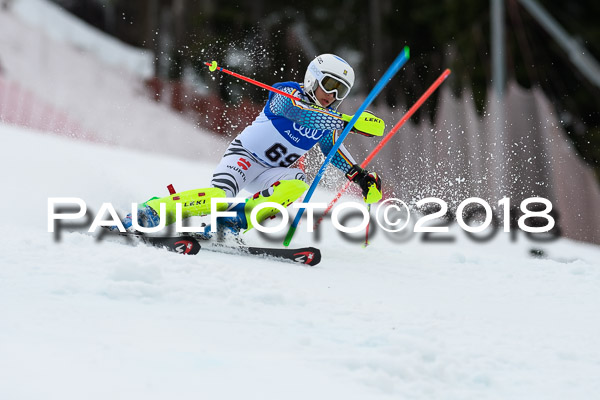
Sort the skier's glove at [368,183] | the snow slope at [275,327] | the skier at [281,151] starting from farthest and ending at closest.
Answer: the skier's glove at [368,183]
the skier at [281,151]
the snow slope at [275,327]

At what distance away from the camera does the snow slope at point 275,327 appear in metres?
2.78

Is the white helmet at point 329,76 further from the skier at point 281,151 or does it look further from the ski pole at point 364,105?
the ski pole at point 364,105

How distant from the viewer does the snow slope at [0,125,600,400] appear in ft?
9.13

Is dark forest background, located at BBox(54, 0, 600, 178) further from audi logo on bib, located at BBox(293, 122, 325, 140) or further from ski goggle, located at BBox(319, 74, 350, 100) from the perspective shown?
ski goggle, located at BBox(319, 74, 350, 100)

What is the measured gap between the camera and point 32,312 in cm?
316

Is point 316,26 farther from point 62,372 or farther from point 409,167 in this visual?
point 62,372

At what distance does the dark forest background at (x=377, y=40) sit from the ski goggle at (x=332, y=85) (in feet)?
30.0

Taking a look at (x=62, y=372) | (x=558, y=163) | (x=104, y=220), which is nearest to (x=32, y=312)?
(x=62, y=372)

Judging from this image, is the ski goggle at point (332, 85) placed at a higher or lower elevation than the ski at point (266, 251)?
higher

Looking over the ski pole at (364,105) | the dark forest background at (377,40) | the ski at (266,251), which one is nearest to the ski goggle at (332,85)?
the ski pole at (364,105)

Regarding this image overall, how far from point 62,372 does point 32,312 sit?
60cm

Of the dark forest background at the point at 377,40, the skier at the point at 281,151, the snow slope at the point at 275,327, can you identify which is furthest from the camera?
the dark forest background at the point at 377,40

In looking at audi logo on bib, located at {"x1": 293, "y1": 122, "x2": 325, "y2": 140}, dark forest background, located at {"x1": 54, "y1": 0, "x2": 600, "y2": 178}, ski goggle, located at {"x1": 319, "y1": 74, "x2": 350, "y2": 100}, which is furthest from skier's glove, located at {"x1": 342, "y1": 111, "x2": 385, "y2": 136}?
dark forest background, located at {"x1": 54, "y1": 0, "x2": 600, "y2": 178}

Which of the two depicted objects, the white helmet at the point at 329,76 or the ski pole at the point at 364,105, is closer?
the ski pole at the point at 364,105
